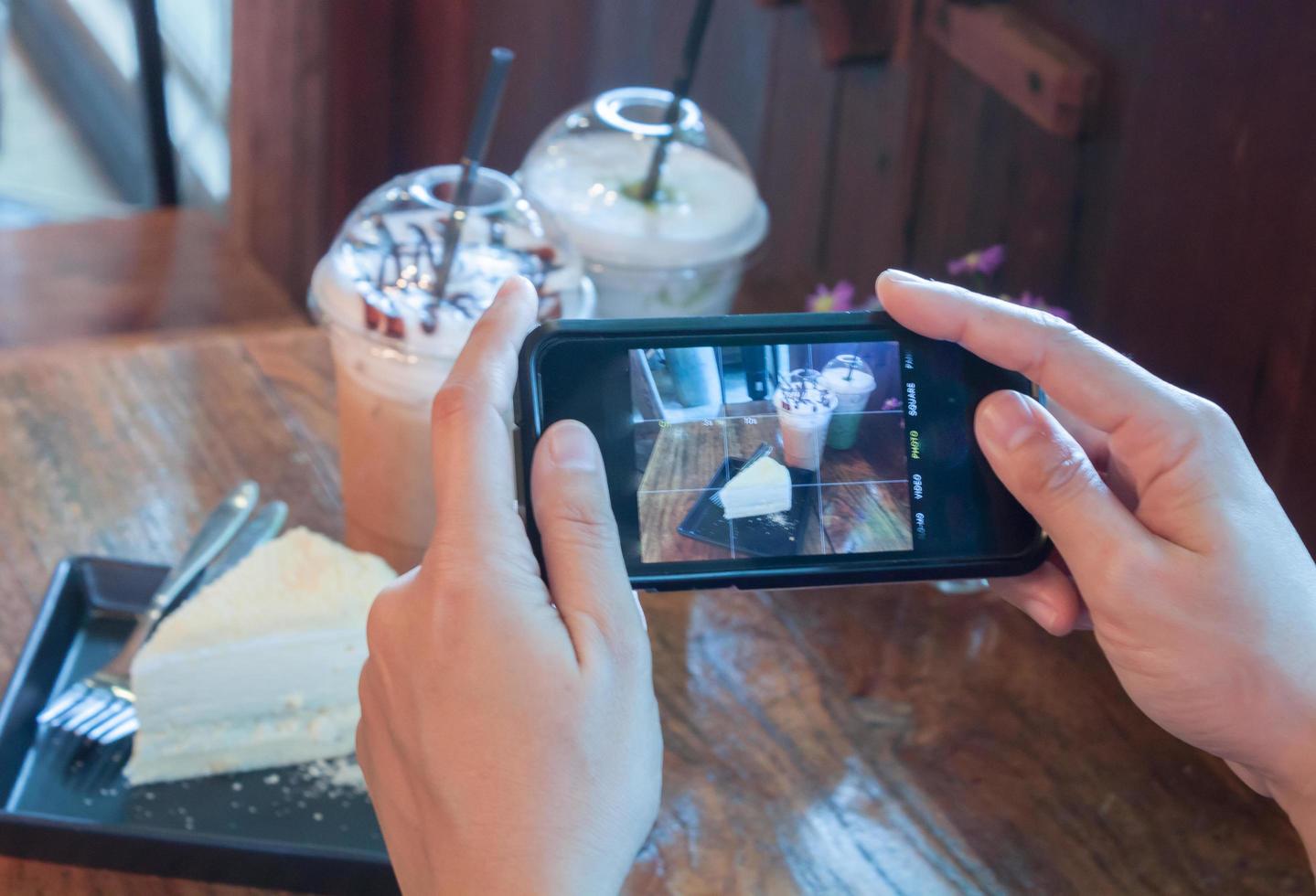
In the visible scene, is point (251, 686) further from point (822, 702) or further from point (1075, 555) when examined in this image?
point (1075, 555)

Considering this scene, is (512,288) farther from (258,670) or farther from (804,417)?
(258,670)

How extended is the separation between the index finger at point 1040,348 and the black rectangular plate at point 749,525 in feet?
0.34

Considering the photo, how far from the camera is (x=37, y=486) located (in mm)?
1007

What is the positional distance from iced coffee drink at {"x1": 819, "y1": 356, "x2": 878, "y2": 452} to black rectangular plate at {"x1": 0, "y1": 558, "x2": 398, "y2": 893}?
1.12ft

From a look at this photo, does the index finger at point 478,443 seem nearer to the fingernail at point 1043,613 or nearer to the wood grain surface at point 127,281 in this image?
the fingernail at point 1043,613

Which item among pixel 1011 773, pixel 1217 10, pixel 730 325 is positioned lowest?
pixel 1011 773


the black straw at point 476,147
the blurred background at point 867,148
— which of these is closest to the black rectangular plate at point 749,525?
the black straw at point 476,147

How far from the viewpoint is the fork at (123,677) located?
0.80 meters

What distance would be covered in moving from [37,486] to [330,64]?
3.38ft

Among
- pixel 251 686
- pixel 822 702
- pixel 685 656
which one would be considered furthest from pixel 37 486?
pixel 822 702

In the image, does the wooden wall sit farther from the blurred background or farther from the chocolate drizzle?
the chocolate drizzle

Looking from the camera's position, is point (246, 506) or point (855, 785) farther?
point (246, 506)

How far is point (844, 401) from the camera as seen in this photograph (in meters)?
0.67

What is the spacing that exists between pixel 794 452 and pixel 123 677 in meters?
0.48
